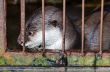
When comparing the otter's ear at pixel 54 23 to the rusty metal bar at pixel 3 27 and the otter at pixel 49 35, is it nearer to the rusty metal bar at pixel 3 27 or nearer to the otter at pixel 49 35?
the otter at pixel 49 35

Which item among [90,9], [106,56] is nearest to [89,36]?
[106,56]

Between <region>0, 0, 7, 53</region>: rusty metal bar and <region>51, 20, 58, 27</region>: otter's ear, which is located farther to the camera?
<region>51, 20, 58, 27</region>: otter's ear

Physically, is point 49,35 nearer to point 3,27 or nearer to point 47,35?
point 47,35

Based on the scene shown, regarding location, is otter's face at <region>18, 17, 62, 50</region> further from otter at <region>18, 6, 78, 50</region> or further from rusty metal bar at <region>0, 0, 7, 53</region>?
rusty metal bar at <region>0, 0, 7, 53</region>

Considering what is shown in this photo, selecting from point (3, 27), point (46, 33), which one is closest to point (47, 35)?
point (46, 33)

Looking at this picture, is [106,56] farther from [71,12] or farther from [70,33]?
[71,12]

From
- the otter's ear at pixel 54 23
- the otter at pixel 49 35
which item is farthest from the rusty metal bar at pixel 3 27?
the otter's ear at pixel 54 23

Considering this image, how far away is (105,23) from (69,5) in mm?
646

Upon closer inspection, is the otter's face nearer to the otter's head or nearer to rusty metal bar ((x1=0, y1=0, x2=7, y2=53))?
the otter's head

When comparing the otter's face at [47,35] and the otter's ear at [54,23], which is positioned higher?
the otter's ear at [54,23]

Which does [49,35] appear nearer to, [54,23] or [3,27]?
[54,23]

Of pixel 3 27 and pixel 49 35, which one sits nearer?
pixel 3 27

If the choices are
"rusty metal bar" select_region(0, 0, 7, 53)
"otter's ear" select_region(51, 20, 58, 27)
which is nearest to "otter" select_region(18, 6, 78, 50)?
"otter's ear" select_region(51, 20, 58, 27)

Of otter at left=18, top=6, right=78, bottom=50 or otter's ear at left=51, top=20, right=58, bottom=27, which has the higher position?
otter's ear at left=51, top=20, right=58, bottom=27
